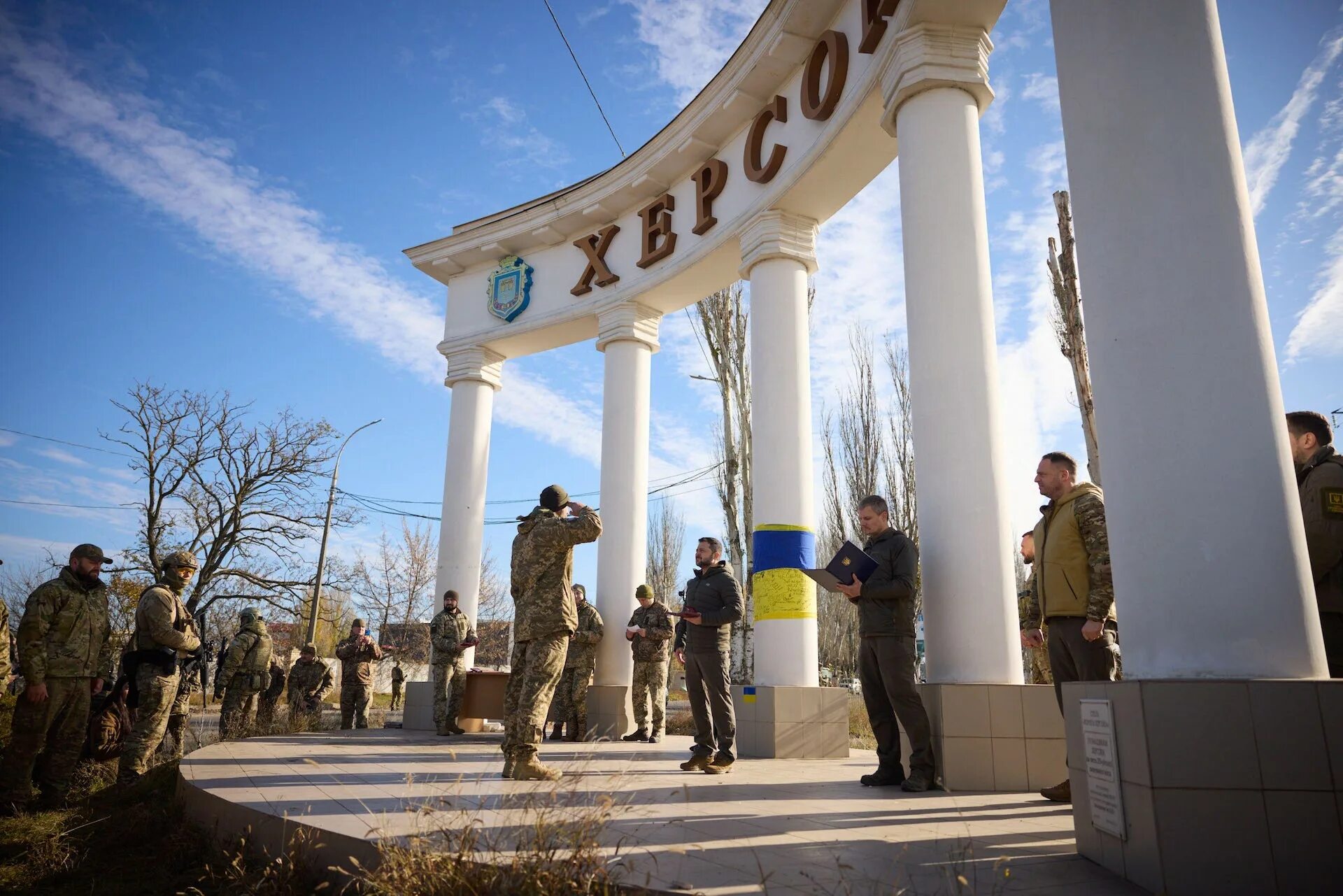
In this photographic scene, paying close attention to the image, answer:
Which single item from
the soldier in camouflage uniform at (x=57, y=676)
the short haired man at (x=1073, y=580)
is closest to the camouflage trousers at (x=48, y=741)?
the soldier in camouflage uniform at (x=57, y=676)

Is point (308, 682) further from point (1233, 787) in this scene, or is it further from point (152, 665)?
point (1233, 787)

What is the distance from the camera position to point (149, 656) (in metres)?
7.37

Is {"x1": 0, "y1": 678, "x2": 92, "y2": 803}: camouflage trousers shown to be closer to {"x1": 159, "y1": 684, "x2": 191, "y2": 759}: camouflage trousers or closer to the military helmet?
the military helmet

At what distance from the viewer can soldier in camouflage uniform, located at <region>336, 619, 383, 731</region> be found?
1273cm

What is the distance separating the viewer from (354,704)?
42.2 feet

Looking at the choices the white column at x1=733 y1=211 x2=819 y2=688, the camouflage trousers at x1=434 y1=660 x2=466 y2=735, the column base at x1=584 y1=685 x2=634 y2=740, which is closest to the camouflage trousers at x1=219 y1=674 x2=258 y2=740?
the camouflage trousers at x1=434 y1=660 x2=466 y2=735

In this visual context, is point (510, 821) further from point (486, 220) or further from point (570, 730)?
A: point (486, 220)


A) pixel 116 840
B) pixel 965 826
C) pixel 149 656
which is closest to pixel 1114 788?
pixel 965 826

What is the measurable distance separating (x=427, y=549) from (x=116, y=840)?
34438 millimetres

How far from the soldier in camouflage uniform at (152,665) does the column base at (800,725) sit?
5563 millimetres

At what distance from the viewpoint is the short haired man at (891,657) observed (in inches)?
223

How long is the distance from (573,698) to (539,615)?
496 cm

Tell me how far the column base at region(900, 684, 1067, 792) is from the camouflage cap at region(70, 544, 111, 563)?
275 inches

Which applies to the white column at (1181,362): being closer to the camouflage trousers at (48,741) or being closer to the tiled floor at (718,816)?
the tiled floor at (718,816)
